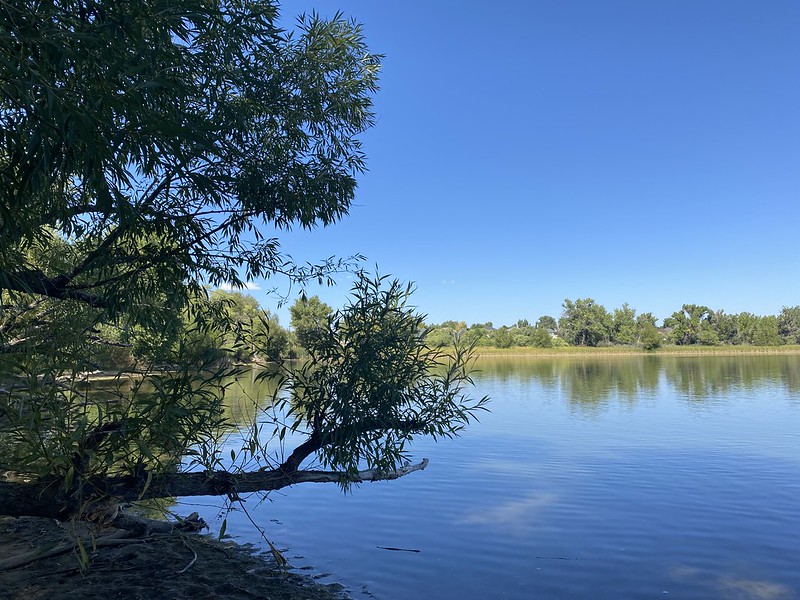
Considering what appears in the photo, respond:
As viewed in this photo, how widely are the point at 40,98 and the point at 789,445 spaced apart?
79.6 feet

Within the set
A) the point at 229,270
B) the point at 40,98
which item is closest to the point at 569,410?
the point at 229,270

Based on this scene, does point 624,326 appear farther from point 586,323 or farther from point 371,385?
point 371,385

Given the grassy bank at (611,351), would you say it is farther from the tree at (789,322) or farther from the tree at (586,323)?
the tree at (789,322)

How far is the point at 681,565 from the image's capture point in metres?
9.48

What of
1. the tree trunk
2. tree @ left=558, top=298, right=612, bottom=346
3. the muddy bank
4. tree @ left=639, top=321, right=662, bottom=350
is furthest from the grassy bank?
the tree trunk

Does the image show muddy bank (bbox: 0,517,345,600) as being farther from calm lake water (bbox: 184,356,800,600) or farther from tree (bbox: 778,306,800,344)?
tree (bbox: 778,306,800,344)

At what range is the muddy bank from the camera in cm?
686

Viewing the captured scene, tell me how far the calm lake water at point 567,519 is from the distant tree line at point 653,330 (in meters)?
102

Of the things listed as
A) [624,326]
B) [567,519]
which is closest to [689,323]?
[624,326]

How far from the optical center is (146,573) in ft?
25.1

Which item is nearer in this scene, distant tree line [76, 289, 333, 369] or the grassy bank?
distant tree line [76, 289, 333, 369]

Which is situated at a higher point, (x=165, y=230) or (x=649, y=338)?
(x=165, y=230)

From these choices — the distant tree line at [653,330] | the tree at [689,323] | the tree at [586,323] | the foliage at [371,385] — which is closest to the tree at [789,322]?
the distant tree line at [653,330]

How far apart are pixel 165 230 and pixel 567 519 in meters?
10.4
